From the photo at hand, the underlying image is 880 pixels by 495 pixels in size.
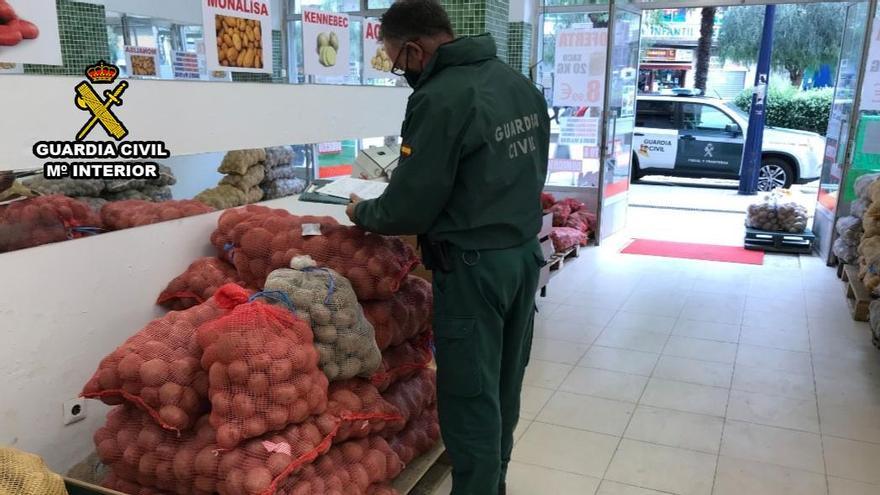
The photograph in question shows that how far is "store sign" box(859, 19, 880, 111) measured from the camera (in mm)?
5484

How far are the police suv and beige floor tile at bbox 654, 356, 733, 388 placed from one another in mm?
7164

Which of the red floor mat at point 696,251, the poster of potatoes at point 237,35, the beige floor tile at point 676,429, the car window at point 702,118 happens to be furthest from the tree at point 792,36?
the poster of potatoes at point 237,35

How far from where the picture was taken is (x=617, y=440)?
9.78ft

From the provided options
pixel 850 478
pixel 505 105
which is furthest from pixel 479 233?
pixel 850 478

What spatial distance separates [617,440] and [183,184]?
2.13 m

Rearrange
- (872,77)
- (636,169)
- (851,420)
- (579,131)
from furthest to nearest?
(636,169) → (579,131) → (872,77) → (851,420)

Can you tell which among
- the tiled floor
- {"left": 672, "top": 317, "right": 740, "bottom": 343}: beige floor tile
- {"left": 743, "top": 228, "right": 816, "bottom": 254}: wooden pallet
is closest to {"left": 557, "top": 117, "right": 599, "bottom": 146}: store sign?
{"left": 743, "top": 228, "right": 816, "bottom": 254}: wooden pallet

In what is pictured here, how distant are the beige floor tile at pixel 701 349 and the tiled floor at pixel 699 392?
12 millimetres

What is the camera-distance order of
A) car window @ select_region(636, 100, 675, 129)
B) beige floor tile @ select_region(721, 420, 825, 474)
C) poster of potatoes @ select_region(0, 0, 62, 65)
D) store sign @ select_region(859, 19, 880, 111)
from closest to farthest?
1. poster of potatoes @ select_region(0, 0, 62, 65)
2. beige floor tile @ select_region(721, 420, 825, 474)
3. store sign @ select_region(859, 19, 880, 111)
4. car window @ select_region(636, 100, 675, 129)

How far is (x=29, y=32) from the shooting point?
2.00m

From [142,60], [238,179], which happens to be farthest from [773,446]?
[142,60]

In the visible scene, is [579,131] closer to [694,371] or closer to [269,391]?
[694,371]

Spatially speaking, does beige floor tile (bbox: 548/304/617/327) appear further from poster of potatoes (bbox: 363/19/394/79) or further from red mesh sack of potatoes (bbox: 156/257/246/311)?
red mesh sack of potatoes (bbox: 156/257/246/311)

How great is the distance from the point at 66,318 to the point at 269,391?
915mm
